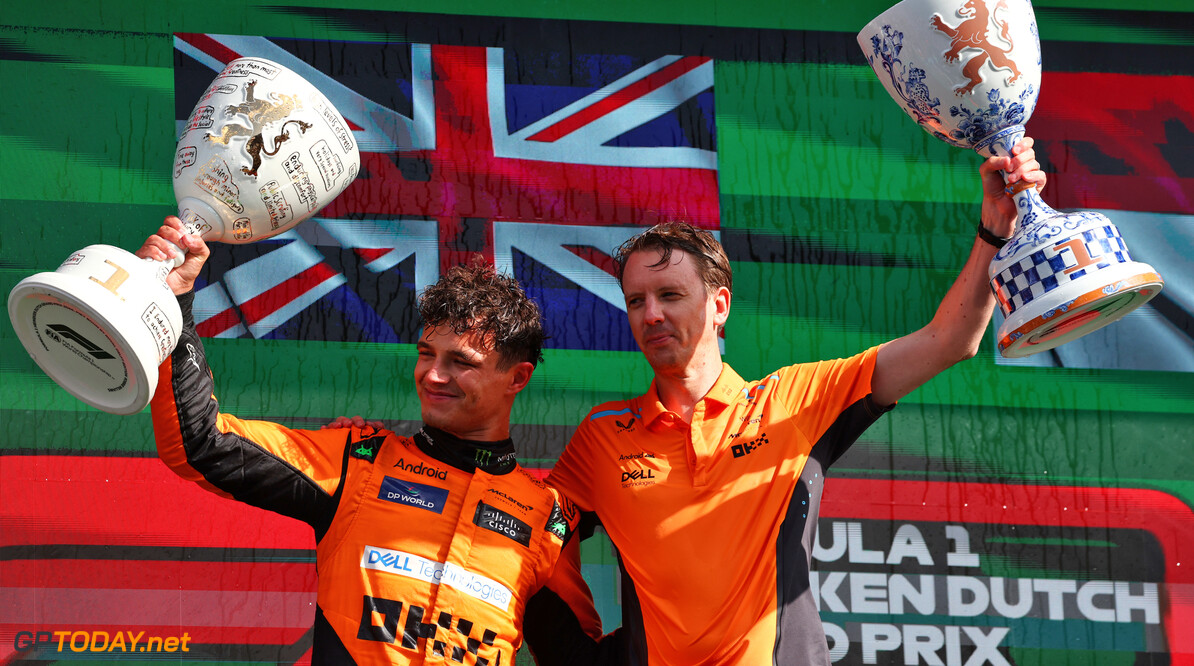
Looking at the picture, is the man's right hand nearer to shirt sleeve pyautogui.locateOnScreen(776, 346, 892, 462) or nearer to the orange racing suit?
the orange racing suit

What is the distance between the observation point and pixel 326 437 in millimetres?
1826

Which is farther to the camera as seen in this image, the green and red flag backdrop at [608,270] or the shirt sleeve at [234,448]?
the green and red flag backdrop at [608,270]

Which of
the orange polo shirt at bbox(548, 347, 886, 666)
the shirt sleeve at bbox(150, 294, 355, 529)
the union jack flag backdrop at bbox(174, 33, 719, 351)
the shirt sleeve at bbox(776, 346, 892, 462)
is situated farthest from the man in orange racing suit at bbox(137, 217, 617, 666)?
the union jack flag backdrop at bbox(174, 33, 719, 351)

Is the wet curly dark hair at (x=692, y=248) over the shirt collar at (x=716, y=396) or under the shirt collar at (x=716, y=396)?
over

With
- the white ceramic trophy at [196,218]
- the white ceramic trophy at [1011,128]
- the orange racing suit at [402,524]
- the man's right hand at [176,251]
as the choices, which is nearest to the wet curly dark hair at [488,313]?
the orange racing suit at [402,524]

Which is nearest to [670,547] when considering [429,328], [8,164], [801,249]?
[429,328]

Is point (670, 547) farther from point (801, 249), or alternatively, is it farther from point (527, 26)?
point (527, 26)

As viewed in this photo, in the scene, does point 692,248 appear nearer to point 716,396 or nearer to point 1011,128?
point 716,396

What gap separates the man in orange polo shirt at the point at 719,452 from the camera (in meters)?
1.72

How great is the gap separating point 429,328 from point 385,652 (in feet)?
1.97

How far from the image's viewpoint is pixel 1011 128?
1.71 m

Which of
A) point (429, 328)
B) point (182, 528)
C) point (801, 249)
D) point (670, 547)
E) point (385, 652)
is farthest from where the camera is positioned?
point (801, 249)

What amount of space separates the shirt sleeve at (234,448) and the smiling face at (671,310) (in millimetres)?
584

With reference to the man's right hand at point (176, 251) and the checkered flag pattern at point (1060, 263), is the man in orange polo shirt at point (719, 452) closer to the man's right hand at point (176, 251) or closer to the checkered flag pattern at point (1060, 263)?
the checkered flag pattern at point (1060, 263)
